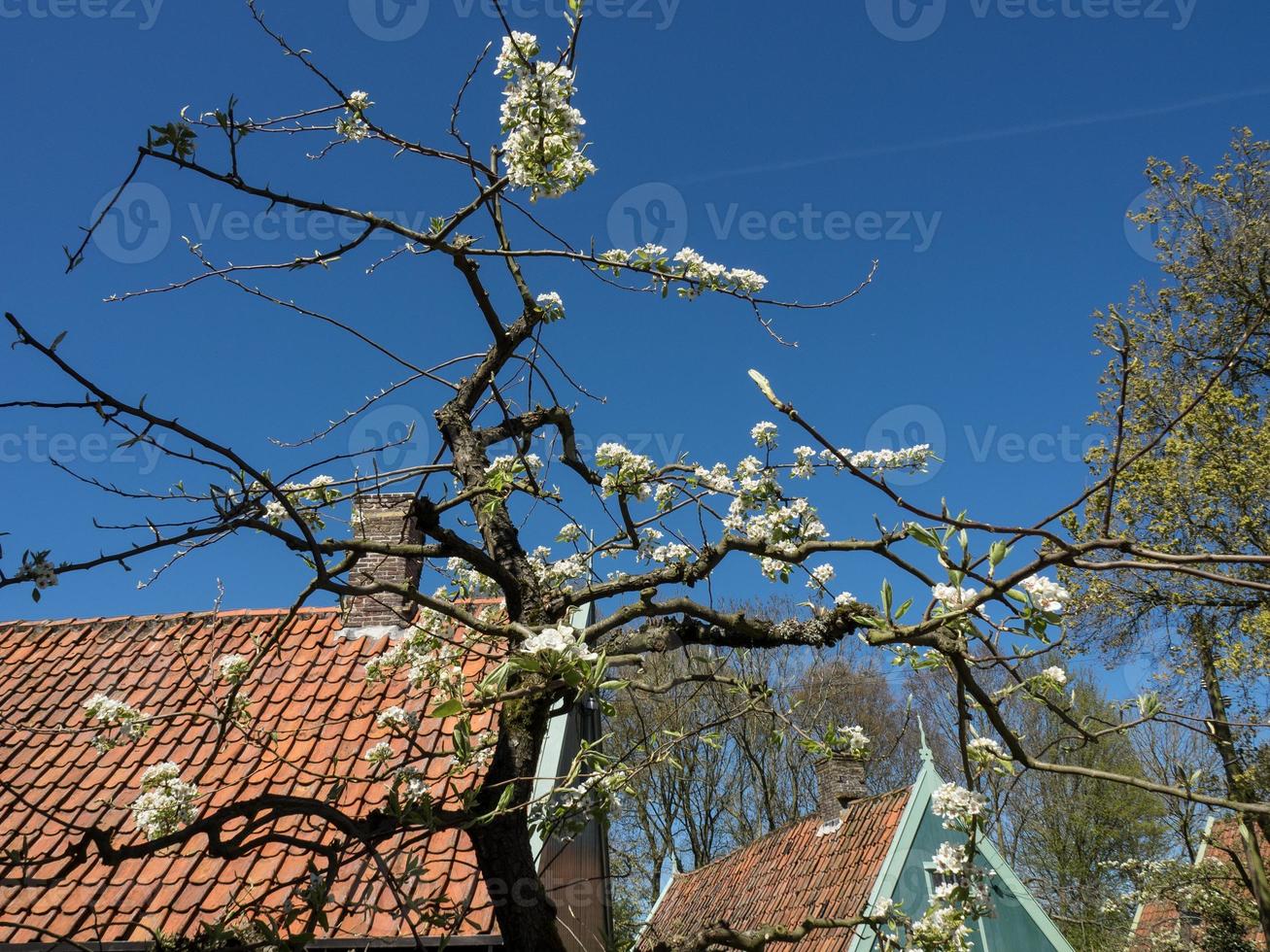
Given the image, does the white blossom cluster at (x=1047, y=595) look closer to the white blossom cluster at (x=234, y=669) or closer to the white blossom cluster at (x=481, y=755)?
the white blossom cluster at (x=481, y=755)

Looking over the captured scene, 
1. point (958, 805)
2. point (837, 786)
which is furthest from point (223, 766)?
point (837, 786)

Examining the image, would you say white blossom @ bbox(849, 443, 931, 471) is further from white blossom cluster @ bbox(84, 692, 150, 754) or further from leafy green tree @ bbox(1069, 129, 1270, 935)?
leafy green tree @ bbox(1069, 129, 1270, 935)

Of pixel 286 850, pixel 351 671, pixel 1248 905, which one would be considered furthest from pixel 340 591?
pixel 1248 905

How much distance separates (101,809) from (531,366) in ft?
12.7

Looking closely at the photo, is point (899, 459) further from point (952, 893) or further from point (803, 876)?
point (803, 876)

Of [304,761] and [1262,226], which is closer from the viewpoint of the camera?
[304,761]

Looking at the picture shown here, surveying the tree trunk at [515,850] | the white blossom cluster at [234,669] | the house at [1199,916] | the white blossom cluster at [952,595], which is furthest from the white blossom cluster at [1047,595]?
the house at [1199,916]

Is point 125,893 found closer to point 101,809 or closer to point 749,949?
point 101,809

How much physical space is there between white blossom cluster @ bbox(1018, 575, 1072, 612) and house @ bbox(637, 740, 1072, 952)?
8.18 m

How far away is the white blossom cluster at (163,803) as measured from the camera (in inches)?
135

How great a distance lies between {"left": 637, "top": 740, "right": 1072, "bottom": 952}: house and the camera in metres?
10.6

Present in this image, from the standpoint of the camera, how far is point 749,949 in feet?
10.6

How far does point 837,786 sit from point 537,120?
37.9 feet

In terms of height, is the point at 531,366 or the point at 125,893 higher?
the point at 531,366
